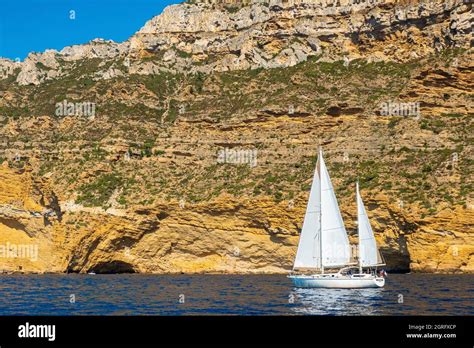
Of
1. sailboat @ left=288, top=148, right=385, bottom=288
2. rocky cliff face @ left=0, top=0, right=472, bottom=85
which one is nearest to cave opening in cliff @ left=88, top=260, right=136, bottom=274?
sailboat @ left=288, top=148, right=385, bottom=288

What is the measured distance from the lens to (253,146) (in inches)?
3647

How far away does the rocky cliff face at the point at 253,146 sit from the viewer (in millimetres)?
→ 78188

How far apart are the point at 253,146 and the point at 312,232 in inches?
1464

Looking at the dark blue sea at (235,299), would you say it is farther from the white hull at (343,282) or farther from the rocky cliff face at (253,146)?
the rocky cliff face at (253,146)

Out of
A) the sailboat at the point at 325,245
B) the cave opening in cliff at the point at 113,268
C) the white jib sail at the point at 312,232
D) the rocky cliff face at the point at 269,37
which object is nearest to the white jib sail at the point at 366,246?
the sailboat at the point at 325,245

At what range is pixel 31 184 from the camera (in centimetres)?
8800

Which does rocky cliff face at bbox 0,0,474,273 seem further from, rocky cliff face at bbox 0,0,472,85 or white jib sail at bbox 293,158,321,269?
white jib sail at bbox 293,158,321,269

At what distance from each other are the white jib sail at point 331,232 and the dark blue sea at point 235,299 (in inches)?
114

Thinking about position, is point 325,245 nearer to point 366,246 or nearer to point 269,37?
point 366,246

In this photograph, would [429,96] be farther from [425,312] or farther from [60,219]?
[425,312]

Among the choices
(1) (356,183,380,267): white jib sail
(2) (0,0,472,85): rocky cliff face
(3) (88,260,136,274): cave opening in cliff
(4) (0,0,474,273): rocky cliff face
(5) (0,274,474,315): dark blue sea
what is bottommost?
(5) (0,274,474,315): dark blue sea

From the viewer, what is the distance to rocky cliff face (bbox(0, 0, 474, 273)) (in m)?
78.2

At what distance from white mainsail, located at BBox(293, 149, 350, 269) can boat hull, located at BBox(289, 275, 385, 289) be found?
1256mm

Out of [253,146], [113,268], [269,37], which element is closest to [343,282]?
[113,268]
